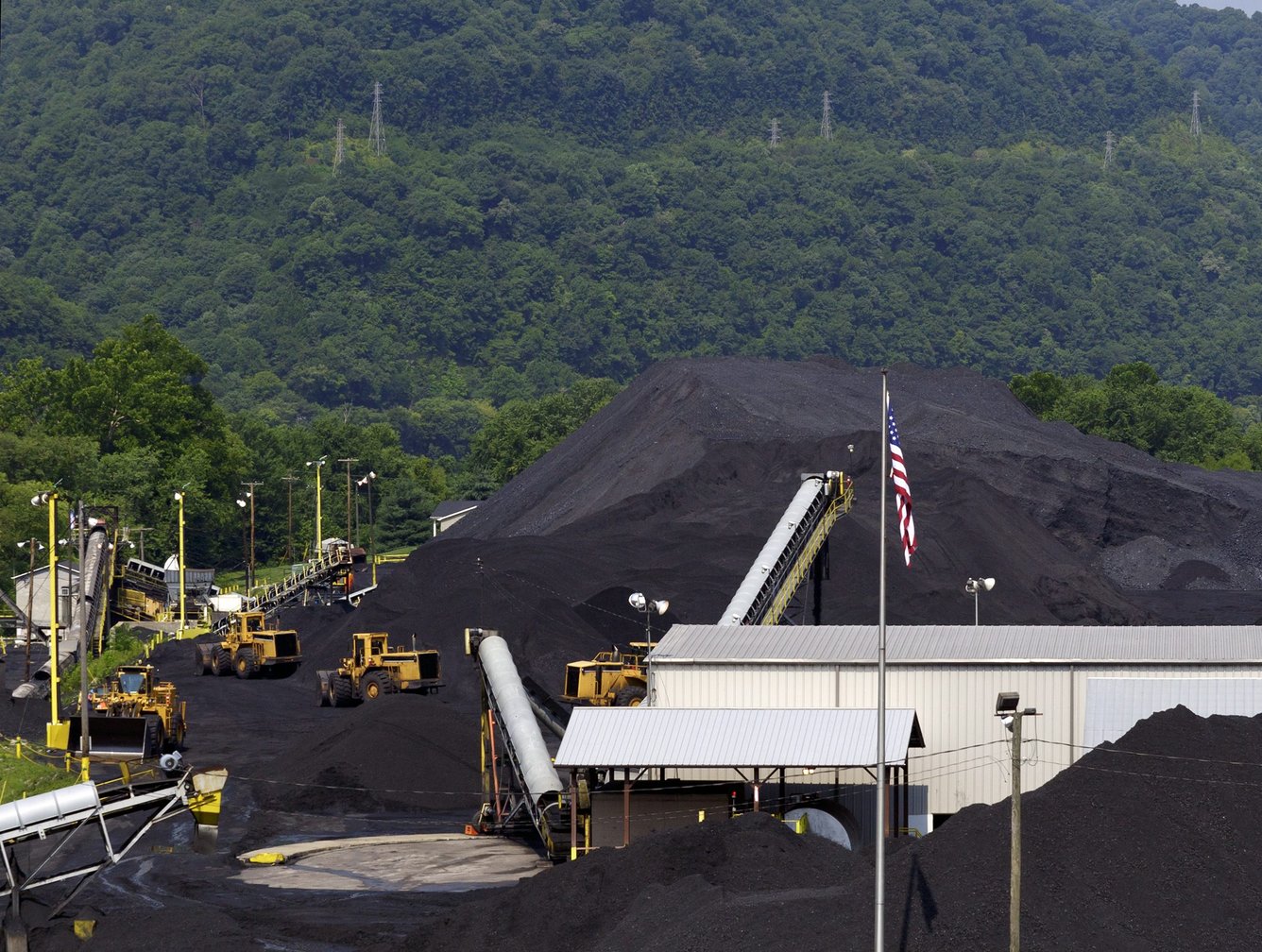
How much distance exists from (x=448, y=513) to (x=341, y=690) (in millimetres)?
101592

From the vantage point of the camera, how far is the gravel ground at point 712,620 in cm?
4081

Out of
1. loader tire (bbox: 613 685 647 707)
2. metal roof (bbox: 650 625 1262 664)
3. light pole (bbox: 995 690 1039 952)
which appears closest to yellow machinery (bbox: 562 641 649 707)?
loader tire (bbox: 613 685 647 707)

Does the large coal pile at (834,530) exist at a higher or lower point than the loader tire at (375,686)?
higher

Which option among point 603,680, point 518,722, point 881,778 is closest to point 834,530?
point 603,680

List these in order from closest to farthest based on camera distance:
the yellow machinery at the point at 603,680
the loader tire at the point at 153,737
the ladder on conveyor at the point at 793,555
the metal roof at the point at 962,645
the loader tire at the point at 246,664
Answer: the metal roof at the point at 962,645, the loader tire at the point at 153,737, the yellow machinery at the point at 603,680, the ladder on conveyor at the point at 793,555, the loader tire at the point at 246,664

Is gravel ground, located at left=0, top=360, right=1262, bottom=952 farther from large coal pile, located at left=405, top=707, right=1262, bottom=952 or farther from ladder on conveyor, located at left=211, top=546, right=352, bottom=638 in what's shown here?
ladder on conveyor, located at left=211, top=546, right=352, bottom=638

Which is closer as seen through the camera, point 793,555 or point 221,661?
point 793,555

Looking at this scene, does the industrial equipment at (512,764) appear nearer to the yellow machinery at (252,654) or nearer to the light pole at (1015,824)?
the light pole at (1015,824)

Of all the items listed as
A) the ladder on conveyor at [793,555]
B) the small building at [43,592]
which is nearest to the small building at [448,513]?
the small building at [43,592]

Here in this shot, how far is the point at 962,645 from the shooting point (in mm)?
58969

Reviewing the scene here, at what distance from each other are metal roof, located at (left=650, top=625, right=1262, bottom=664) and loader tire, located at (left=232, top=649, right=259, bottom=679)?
37.5 metres

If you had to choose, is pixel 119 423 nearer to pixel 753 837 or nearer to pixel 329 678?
pixel 329 678

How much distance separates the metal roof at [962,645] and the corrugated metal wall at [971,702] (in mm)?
262

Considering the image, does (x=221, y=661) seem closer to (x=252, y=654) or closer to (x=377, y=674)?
(x=252, y=654)
